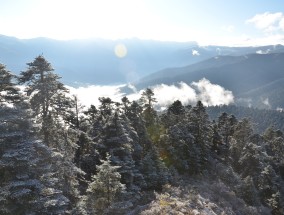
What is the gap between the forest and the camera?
23.2 m

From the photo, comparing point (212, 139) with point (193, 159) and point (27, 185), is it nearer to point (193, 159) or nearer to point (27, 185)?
point (193, 159)

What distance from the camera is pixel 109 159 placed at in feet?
132

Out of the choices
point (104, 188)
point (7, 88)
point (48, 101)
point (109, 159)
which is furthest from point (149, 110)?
point (7, 88)

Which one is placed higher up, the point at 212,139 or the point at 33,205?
the point at 33,205

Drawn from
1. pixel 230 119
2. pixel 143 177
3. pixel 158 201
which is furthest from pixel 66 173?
pixel 230 119

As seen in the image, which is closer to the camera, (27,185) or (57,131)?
(27,185)

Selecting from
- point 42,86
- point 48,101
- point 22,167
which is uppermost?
point 42,86

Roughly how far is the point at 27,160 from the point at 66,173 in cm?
725

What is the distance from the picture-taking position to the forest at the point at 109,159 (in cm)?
2319

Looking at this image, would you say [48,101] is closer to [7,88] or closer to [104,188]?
[104,188]

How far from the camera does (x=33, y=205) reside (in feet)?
74.0

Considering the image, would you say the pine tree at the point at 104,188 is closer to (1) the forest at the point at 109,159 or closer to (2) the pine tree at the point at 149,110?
(1) the forest at the point at 109,159

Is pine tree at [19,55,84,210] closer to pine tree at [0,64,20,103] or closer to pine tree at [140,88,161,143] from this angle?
pine tree at [0,64,20,103]

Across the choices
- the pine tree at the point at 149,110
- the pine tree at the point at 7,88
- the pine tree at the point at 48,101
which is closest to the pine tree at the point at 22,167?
the pine tree at the point at 7,88
